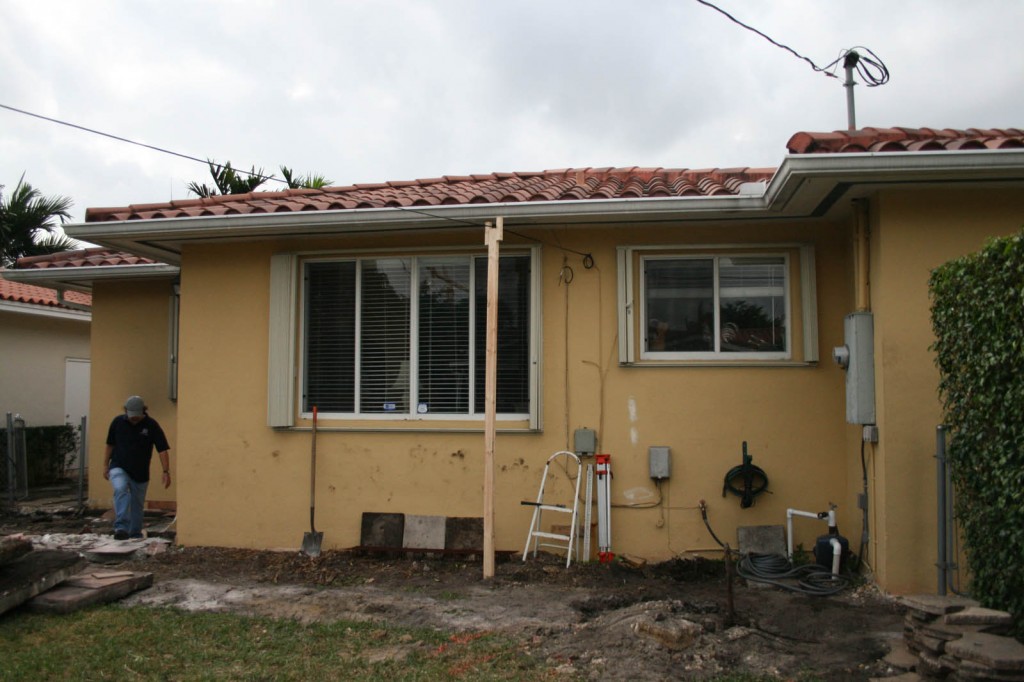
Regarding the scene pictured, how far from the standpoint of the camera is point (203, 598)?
6.83 meters

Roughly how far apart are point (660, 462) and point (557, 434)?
3.22 feet

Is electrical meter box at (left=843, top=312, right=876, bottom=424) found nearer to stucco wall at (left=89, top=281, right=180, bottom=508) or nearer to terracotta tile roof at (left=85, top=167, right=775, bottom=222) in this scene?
terracotta tile roof at (left=85, top=167, right=775, bottom=222)

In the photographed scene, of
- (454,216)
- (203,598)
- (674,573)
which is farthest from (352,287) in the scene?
(674,573)

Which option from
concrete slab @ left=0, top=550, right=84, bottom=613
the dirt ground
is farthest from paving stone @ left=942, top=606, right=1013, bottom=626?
concrete slab @ left=0, top=550, right=84, bottom=613

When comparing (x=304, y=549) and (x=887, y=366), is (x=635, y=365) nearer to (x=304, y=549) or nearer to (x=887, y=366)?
(x=887, y=366)

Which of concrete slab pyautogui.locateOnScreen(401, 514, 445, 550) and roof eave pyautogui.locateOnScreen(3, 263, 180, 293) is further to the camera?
roof eave pyautogui.locateOnScreen(3, 263, 180, 293)

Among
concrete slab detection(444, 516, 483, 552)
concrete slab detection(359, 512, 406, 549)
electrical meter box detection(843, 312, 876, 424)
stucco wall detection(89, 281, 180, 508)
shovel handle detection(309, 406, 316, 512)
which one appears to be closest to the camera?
electrical meter box detection(843, 312, 876, 424)

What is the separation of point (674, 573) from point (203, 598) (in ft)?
12.8

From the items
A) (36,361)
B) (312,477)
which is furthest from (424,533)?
(36,361)

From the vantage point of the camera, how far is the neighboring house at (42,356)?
1520 centimetres

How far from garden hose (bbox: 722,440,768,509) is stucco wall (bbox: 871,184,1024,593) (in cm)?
124

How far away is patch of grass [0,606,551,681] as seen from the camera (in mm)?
5012

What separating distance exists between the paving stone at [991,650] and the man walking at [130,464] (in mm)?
7790

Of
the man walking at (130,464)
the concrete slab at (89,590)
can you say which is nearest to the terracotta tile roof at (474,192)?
the man walking at (130,464)
